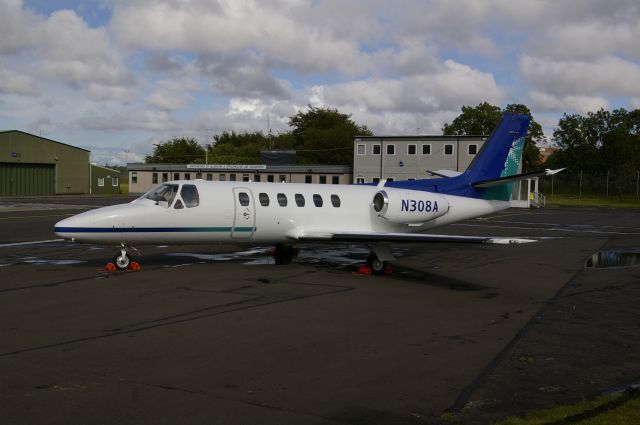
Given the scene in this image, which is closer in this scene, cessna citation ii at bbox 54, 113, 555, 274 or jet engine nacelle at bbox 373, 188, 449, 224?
cessna citation ii at bbox 54, 113, 555, 274

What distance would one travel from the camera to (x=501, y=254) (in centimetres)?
2212

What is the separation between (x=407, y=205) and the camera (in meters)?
18.7

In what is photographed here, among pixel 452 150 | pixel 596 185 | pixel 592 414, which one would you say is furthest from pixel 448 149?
pixel 592 414

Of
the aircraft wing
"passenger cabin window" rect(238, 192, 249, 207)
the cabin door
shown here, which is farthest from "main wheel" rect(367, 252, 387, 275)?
"passenger cabin window" rect(238, 192, 249, 207)

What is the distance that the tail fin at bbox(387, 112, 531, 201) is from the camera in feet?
66.8

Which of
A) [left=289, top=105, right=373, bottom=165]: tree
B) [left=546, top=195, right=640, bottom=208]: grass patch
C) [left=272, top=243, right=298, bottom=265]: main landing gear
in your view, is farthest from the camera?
[left=289, top=105, right=373, bottom=165]: tree

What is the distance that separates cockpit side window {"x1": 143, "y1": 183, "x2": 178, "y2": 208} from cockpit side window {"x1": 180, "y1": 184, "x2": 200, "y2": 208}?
0.70 ft

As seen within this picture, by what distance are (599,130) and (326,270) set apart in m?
86.6

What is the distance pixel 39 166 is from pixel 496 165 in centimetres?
6912

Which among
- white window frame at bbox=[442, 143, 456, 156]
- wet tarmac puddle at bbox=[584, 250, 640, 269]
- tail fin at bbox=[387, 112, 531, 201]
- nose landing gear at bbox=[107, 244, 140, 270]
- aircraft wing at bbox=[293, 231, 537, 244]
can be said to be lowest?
wet tarmac puddle at bbox=[584, 250, 640, 269]

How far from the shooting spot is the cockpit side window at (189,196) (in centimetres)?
1639

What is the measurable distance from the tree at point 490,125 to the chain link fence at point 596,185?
9.08 meters

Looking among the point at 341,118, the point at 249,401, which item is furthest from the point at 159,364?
the point at 341,118

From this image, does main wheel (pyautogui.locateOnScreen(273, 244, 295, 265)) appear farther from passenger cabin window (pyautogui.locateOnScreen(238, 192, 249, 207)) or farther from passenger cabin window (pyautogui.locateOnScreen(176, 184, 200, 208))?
passenger cabin window (pyautogui.locateOnScreen(176, 184, 200, 208))
